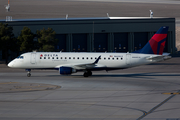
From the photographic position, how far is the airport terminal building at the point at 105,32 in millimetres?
90125

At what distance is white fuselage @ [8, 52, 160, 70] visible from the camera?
146ft

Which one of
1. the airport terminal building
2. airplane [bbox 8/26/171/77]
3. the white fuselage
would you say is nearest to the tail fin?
airplane [bbox 8/26/171/77]

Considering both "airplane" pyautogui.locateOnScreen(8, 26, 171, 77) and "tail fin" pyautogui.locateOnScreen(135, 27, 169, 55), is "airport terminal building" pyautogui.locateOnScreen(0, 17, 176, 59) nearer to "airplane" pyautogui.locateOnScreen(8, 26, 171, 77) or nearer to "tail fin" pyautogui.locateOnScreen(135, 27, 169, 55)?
"airplane" pyautogui.locateOnScreen(8, 26, 171, 77)

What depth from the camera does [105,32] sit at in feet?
308

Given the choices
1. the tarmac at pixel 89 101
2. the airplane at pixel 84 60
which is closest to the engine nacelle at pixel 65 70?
the airplane at pixel 84 60

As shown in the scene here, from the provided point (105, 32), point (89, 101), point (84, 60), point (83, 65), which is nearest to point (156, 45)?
point (84, 60)

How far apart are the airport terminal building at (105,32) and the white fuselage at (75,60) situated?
137ft

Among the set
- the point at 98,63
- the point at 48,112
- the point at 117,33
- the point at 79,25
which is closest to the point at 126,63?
the point at 98,63

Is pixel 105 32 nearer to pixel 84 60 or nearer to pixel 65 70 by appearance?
pixel 84 60

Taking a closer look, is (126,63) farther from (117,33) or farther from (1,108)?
(117,33)

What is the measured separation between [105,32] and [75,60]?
50211mm

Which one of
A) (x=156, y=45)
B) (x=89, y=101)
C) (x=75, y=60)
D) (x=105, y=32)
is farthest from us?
(x=105, y=32)

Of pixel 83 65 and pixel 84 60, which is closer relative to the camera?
pixel 83 65

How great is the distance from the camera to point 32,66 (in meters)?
44.8
